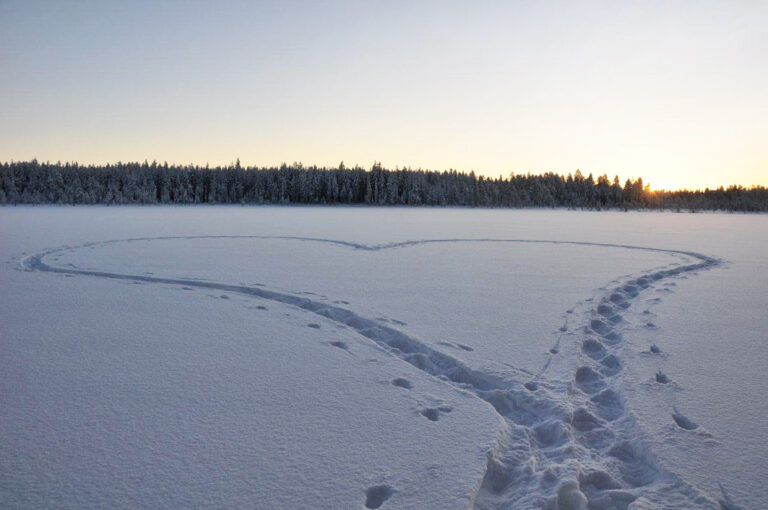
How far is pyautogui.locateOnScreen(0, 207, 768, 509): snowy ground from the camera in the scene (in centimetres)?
275

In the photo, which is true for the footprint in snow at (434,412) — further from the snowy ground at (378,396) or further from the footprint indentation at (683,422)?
the footprint indentation at (683,422)

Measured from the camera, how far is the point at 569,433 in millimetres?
3424

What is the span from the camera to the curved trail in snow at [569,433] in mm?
2727

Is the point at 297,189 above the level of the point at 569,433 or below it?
above

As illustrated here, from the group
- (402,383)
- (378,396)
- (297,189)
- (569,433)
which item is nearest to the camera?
(569,433)

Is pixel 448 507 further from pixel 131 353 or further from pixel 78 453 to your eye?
pixel 131 353

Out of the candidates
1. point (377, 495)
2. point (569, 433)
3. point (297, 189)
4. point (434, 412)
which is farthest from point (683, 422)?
point (297, 189)

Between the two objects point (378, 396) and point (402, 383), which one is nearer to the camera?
point (378, 396)

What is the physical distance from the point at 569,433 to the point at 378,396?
1506 mm

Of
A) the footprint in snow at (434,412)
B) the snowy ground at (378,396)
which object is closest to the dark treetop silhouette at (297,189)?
the snowy ground at (378,396)

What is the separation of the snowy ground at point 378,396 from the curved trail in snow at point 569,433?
0.06ft

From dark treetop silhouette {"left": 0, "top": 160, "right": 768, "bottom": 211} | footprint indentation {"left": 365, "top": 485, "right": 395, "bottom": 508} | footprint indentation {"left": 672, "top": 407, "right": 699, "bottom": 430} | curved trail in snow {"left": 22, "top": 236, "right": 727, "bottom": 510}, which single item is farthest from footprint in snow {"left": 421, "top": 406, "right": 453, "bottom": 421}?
dark treetop silhouette {"left": 0, "top": 160, "right": 768, "bottom": 211}

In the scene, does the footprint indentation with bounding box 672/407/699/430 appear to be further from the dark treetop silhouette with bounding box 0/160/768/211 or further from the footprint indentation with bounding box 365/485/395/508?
the dark treetop silhouette with bounding box 0/160/768/211

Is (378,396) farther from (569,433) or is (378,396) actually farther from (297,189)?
(297,189)
